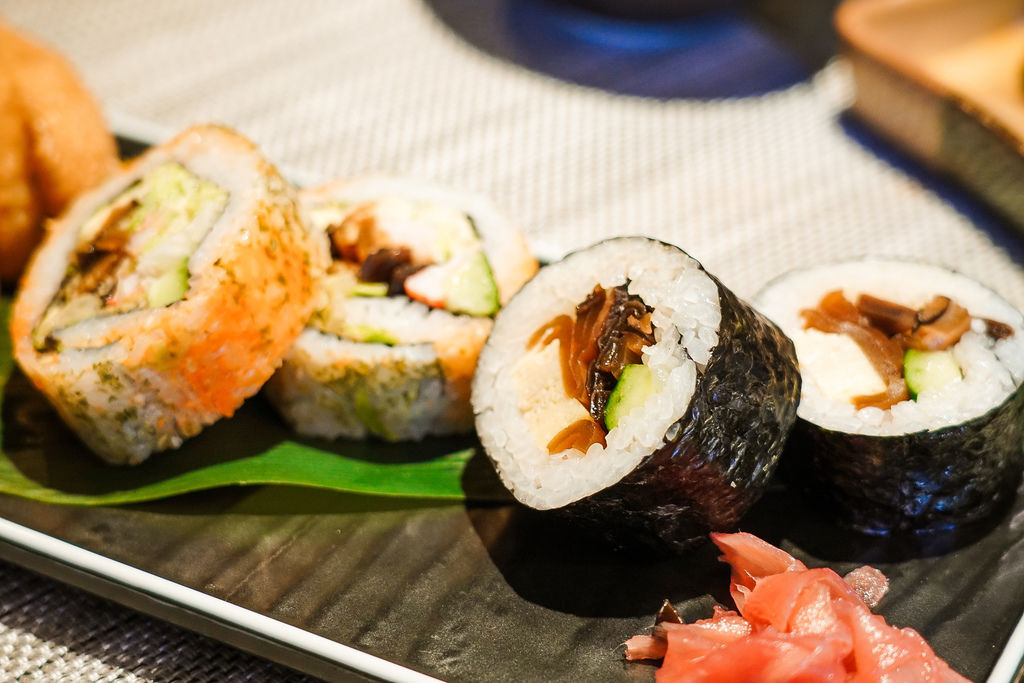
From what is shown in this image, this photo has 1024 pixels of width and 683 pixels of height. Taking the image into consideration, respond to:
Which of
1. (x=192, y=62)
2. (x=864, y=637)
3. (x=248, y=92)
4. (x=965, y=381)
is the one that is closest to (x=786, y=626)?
(x=864, y=637)

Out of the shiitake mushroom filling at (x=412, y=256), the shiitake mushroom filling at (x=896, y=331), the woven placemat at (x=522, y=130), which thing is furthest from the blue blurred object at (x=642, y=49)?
the shiitake mushroom filling at (x=896, y=331)

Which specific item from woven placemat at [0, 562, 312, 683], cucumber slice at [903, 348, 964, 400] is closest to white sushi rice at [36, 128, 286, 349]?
woven placemat at [0, 562, 312, 683]

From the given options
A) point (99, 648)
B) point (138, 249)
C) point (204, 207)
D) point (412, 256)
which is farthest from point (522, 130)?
point (99, 648)

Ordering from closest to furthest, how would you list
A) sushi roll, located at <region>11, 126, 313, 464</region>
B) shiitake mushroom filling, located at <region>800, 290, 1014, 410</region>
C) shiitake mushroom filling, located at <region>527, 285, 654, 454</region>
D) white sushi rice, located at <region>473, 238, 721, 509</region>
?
white sushi rice, located at <region>473, 238, 721, 509</region> < shiitake mushroom filling, located at <region>527, 285, 654, 454</region> < shiitake mushroom filling, located at <region>800, 290, 1014, 410</region> < sushi roll, located at <region>11, 126, 313, 464</region>

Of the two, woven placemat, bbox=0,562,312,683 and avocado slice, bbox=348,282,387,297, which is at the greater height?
avocado slice, bbox=348,282,387,297

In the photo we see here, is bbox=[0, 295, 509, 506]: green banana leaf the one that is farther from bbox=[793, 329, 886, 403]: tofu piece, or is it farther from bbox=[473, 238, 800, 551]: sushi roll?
bbox=[793, 329, 886, 403]: tofu piece

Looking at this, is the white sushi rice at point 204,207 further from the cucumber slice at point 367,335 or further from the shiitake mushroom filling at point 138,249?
the cucumber slice at point 367,335
